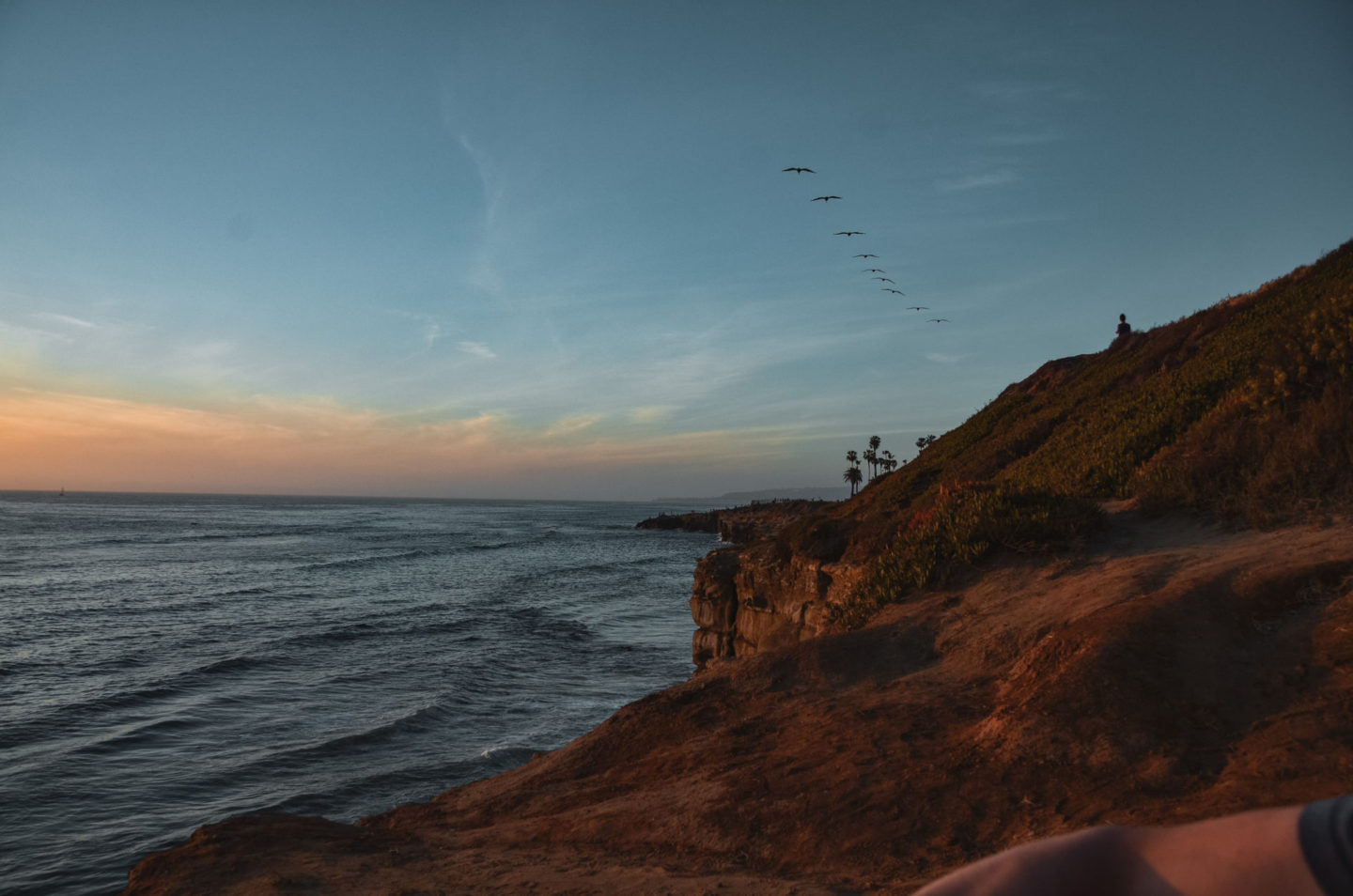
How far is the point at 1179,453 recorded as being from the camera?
A: 39.9 feet

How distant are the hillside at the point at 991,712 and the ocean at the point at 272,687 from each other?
587cm

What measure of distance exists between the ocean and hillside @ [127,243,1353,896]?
587cm

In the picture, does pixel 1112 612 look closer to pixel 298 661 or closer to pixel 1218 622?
pixel 1218 622

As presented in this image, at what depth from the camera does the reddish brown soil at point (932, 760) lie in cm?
564

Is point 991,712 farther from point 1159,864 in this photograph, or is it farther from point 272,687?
point 272,687

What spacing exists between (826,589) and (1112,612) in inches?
318

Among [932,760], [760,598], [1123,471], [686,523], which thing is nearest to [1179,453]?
[1123,471]

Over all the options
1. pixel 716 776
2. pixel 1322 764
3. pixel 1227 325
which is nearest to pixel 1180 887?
pixel 1322 764

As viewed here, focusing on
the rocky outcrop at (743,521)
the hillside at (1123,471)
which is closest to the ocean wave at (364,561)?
the rocky outcrop at (743,521)

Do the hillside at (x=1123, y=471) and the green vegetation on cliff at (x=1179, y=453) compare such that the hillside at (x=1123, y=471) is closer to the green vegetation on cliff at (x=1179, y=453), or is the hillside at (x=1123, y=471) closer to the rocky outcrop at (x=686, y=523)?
the green vegetation on cliff at (x=1179, y=453)

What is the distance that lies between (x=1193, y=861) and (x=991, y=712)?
713 cm

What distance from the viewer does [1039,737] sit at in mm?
6512

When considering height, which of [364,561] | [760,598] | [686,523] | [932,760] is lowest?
[364,561]

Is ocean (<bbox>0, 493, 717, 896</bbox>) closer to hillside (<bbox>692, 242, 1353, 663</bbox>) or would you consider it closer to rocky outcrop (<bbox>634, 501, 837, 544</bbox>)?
hillside (<bbox>692, 242, 1353, 663</bbox>)
